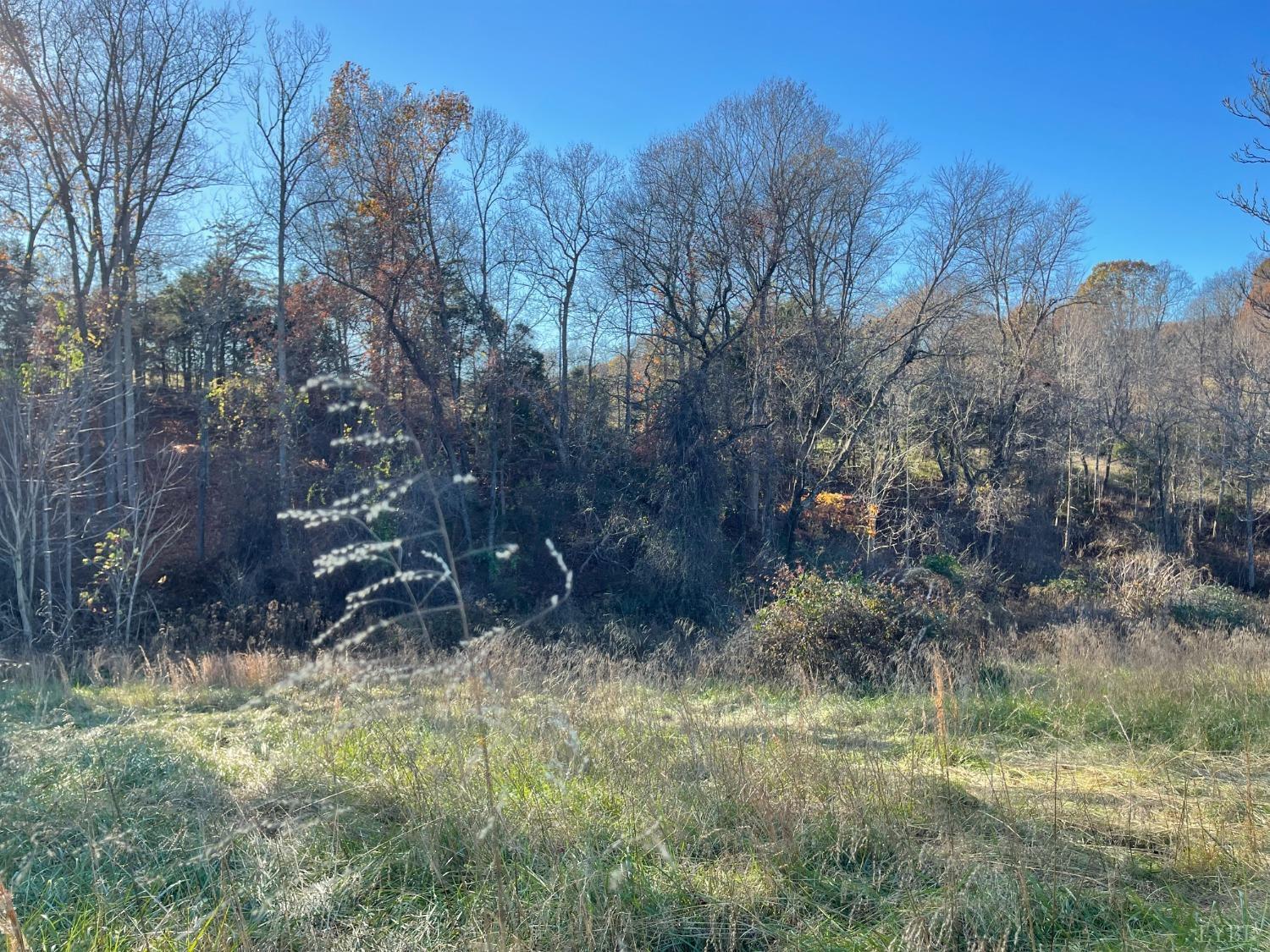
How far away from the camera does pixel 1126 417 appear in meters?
29.6

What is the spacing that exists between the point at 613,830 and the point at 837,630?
24.9 ft

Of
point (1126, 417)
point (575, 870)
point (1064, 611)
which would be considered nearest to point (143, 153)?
point (575, 870)

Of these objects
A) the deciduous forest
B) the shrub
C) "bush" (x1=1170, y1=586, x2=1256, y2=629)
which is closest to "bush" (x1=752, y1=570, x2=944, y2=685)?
the deciduous forest

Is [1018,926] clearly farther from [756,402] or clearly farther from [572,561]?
[756,402]

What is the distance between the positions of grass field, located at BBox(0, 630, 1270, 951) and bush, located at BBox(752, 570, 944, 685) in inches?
184

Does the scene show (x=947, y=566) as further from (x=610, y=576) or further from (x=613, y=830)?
(x=613, y=830)

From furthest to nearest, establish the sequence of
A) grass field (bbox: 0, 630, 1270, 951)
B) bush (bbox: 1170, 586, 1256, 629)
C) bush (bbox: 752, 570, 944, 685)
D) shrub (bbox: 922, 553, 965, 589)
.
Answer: shrub (bbox: 922, 553, 965, 589)
bush (bbox: 1170, 586, 1256, 629)
bush (bbox: 752, 570, 944, 685)
grass field (bbox: 0, 630, 1270, 951)

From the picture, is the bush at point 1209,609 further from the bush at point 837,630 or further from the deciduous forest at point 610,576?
the bush at point 837,630

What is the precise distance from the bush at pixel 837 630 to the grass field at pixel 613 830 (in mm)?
4683

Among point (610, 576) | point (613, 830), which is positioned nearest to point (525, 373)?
point (610, 576)

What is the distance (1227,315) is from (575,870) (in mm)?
35272

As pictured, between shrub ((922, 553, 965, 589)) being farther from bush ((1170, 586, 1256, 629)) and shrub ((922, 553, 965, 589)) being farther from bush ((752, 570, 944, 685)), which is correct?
bush ((752, 570, 944, 685))

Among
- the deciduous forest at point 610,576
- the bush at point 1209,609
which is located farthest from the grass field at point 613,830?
the bush at point 1209,609

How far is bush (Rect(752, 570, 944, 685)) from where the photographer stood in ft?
33.8
